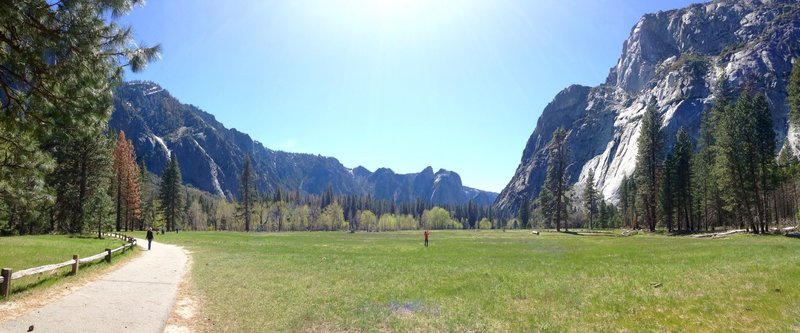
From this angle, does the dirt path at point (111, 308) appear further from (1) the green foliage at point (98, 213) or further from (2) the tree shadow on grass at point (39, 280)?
(1) the green foliage at point (98, 213)

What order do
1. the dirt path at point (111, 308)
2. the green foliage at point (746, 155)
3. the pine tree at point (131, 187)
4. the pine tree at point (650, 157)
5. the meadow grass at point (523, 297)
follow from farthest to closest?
the pine tree at point (131, 187) → the pine tree at point (650, 157) → the green foliage at point (746, 155) → the meadow grass at point (523, 297) → the dirt path at point (111, 308)

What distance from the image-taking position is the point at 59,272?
20.7 meters

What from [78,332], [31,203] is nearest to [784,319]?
[78,332]

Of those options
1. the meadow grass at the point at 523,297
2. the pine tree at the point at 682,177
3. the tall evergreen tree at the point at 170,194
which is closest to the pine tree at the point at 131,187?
the tall evergreen tree at the point at 170,194

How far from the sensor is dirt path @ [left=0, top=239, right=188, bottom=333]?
12.1 meters

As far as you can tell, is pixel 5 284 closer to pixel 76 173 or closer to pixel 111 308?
pixel 111 308

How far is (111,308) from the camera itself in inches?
574

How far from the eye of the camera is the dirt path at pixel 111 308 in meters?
12.1

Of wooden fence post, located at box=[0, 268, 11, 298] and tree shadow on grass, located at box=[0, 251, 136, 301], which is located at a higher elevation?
wooden fence post, located at box=[0, 268, 11, 298]

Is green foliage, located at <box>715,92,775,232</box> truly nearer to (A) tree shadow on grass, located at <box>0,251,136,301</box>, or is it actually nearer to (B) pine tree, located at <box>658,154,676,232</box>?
(B) pine tree, located at <box>658,154,676,232</box>

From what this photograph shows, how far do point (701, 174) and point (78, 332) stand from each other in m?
83.6

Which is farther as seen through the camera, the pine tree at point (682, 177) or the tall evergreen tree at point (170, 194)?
the tall evergreen tree at point (170, 194)

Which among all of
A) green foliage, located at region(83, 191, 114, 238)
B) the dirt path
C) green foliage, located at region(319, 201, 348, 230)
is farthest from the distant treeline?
green foliage, located at region(319, 201, 348, 230)

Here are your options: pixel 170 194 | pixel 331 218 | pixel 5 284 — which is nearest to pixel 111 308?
pixel 5 284
